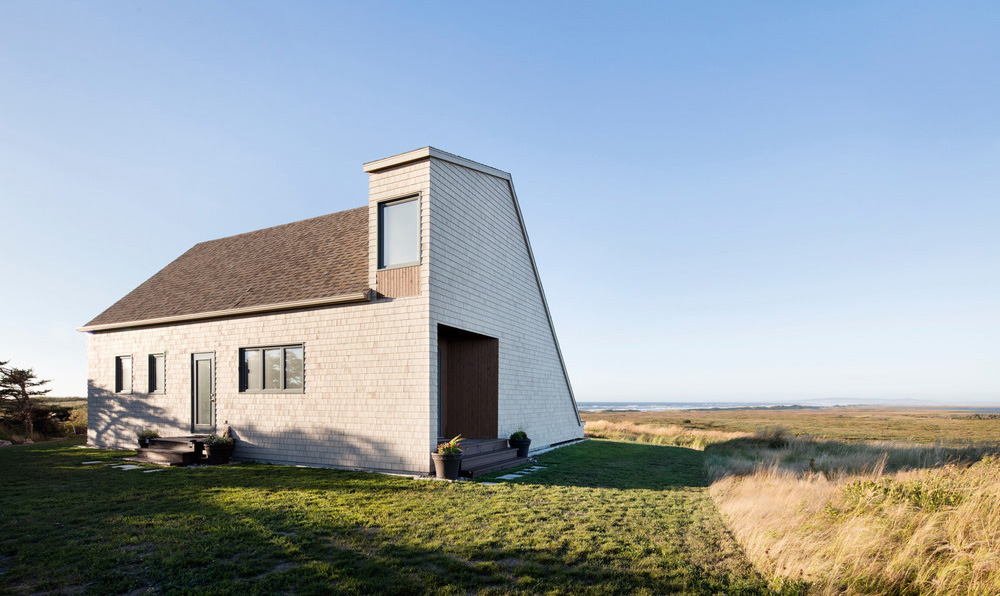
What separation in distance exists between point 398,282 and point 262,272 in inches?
245

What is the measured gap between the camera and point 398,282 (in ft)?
33.9

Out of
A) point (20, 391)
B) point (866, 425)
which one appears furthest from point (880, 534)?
point (866, 425)

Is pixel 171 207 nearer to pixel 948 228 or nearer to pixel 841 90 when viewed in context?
pixel 841 90

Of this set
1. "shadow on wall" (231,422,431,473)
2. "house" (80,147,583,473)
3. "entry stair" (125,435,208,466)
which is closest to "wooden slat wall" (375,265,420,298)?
"house" (80,147,583,473)

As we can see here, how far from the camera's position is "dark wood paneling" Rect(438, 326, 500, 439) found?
12.6 m

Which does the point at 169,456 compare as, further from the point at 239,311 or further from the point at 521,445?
the point at 521,445

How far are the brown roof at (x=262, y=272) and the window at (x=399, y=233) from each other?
95 centimetres

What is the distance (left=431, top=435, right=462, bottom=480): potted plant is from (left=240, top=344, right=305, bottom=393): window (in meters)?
4.27

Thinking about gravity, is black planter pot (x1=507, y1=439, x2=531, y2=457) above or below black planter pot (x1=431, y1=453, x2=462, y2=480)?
below

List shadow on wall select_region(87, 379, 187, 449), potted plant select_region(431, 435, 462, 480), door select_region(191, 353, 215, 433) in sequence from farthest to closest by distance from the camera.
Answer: shadow on wall select_region(87, 379, 187, 449)
door select_region(191, 353, 215, 433)
potted plant select_region(431, 435, 462, 480)

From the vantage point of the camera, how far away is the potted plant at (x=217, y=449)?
11.8 m

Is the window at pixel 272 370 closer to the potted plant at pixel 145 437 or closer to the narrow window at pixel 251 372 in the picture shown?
the narrow window at pixel 251 372

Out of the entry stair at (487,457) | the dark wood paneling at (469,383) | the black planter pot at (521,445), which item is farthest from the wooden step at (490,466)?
the dark wood paneling at (469,383)

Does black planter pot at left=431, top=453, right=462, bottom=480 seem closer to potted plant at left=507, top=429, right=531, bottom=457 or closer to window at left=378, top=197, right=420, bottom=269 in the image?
potted plant at left=507, top=429, right=531, bottom=457
